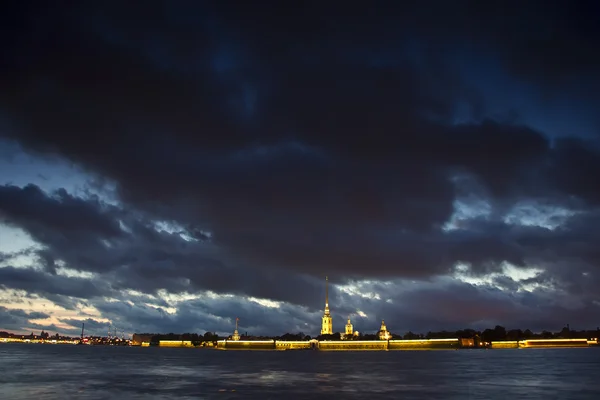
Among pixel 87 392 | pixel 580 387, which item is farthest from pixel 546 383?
pixel 87 392

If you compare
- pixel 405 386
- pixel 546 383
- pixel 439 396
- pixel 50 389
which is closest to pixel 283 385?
pixel 405 386

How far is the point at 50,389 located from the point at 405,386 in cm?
5726

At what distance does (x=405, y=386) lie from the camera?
93.0m

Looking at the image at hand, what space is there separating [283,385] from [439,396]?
101 ft

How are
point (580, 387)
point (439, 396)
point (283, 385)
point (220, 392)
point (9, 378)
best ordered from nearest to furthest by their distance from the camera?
1. point (439, 396)
2. point (220, 392)
3. point (580, 387)
4. point (283, 385)
5. point (9, 378)

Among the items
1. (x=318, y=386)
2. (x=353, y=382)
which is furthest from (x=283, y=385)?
(x=353, y=382)

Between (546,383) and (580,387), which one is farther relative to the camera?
(546,383)

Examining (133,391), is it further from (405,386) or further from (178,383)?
(405,386)

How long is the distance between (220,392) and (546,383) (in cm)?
5813

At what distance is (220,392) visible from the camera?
81.8 metres

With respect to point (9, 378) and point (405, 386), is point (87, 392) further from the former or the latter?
point (405, 386)

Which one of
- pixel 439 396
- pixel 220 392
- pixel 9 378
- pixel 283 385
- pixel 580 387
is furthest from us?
pixel 9 378

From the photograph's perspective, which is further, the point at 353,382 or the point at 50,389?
the point at 353,382

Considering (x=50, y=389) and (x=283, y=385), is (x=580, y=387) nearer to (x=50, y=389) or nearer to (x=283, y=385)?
(x=283, y=385)
